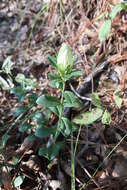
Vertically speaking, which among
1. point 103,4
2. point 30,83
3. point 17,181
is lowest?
point 17,181

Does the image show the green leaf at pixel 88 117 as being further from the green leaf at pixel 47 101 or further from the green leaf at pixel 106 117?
the green leaf at pixel 47 101

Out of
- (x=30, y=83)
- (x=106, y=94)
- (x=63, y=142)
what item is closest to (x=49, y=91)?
(x=30, y=83)

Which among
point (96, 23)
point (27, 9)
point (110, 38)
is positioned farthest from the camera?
point (27, 9)

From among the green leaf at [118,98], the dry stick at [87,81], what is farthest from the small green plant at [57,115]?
the dry stick at [87,81]

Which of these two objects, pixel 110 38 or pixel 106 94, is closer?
pixel 106 94

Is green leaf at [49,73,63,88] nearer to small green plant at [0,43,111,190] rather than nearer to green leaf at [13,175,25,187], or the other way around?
small green plant at [0,43,111,190]

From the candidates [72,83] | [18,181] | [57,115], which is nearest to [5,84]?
[72,83]

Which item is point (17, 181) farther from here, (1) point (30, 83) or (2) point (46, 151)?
(1) point (30, 83)

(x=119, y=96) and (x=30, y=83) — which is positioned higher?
(x=30, y=83)
